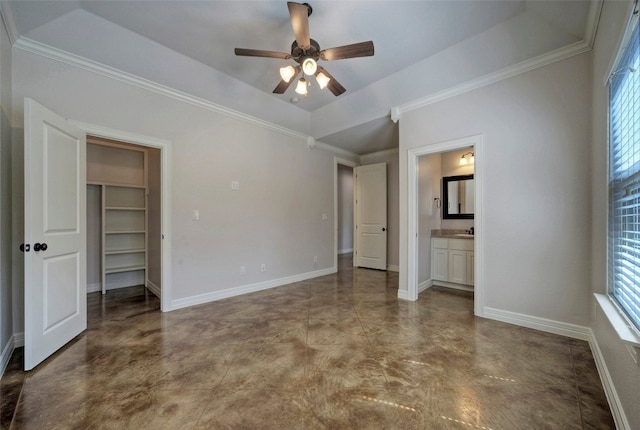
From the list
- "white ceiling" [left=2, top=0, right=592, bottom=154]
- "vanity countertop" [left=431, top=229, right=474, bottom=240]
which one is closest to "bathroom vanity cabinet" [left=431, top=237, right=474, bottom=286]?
"vanity countertop" [left=431, top=229, right=474, bottom=240]

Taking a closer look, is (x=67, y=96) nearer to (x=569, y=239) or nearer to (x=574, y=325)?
(x=569, y=239)

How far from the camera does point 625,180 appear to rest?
1504 millimetres

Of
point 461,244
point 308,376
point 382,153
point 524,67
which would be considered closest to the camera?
point 308,376

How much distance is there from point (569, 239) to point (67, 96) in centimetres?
500

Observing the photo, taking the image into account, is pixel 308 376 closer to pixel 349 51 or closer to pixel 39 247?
pixel 39 247

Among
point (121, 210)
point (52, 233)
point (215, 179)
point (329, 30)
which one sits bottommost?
point (52, 233)

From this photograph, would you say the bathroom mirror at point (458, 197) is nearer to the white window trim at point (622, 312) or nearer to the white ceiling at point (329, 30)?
the white ceiling at point (329, 30)

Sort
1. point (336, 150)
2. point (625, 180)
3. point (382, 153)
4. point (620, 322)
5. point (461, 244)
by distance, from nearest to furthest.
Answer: point (620, 322), point (625, 180), point (461, 244), point (336, 150), point (382, 153)

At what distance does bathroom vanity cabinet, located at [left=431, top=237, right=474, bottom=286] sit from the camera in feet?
12.5

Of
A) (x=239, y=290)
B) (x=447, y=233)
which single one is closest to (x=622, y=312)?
(x=447, y=233)

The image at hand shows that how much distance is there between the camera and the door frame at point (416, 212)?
2.85m

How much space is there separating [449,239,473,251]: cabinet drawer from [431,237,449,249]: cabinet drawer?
60 mm

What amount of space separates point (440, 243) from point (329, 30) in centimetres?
336

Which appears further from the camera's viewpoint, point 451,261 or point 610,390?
point 451,261
